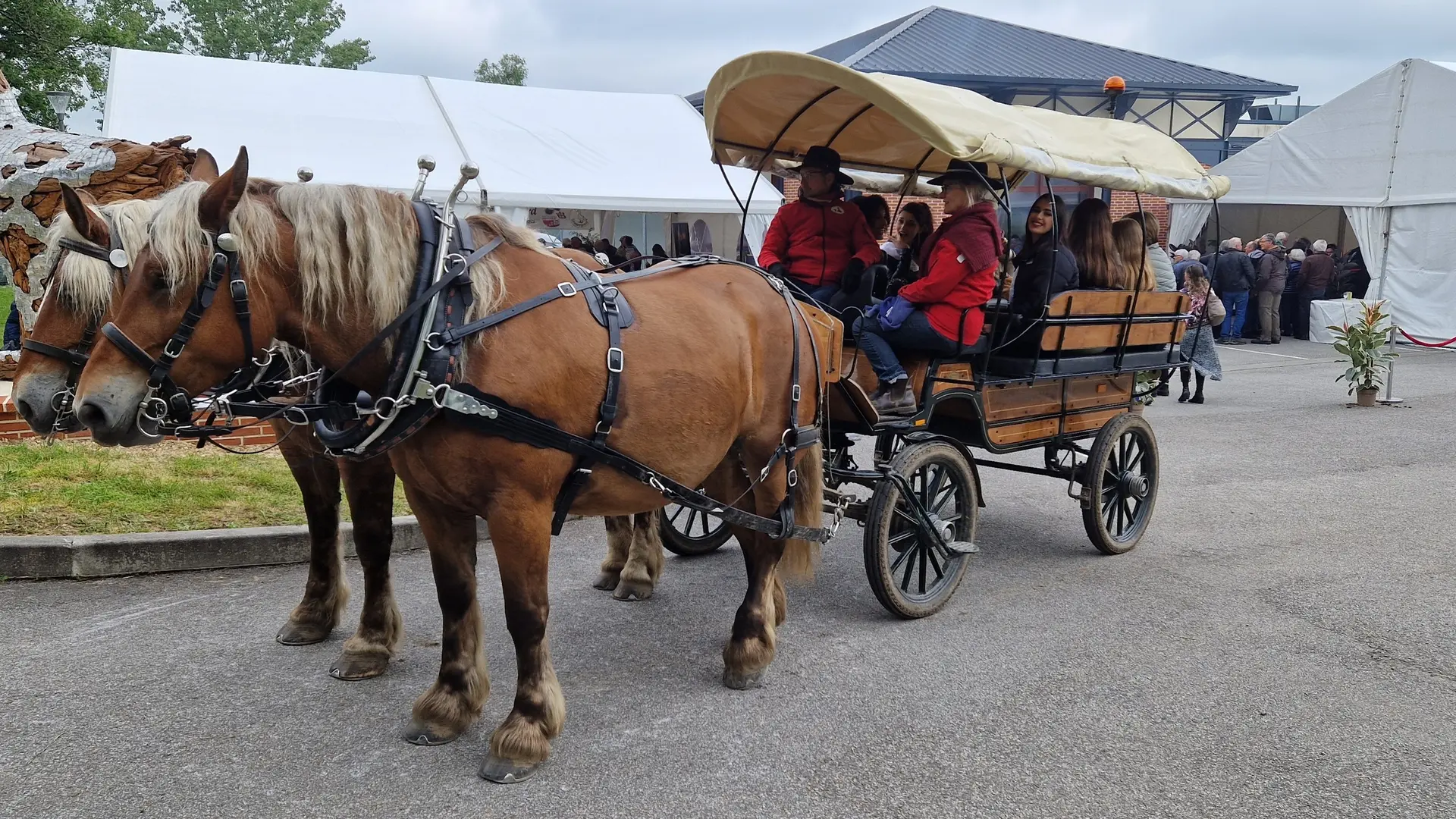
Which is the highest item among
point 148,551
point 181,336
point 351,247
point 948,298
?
point 351,247

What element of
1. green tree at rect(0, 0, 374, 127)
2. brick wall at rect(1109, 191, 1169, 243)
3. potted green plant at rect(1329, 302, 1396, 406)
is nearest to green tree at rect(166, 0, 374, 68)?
green tree at rect(0, 0, 374, 127)

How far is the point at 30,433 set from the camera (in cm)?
635

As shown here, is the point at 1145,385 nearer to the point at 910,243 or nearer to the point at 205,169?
the point at 910,243

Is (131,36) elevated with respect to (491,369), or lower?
elevated

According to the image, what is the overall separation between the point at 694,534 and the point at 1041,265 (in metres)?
2.24

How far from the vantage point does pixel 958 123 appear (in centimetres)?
410

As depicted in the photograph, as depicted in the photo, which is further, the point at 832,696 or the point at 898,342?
the point at 898,342

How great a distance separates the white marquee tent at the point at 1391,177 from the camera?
15.6 m

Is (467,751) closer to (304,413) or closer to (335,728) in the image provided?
(335,728)

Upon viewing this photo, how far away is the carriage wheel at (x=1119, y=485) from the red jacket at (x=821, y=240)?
155cm

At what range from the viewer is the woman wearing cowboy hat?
4.43m

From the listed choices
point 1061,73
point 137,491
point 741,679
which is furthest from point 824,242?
point 1061,73

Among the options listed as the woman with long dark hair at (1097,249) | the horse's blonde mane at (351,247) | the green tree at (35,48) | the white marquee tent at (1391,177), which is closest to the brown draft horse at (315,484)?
the horse's blonde mane at (351,247)

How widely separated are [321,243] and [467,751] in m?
1.62
